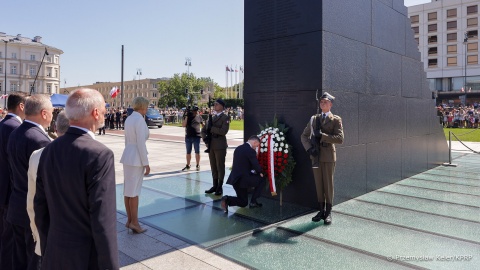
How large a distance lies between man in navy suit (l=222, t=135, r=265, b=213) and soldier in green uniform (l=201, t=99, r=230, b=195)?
157 cm

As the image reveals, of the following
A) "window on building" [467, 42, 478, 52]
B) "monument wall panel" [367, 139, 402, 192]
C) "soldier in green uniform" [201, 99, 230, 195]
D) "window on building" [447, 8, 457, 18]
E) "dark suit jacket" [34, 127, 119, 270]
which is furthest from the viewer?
"window on building" [447, 8, 457, 18]

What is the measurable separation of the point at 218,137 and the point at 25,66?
107 m

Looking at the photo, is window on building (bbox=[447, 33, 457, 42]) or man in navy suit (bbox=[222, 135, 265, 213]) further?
window on building (bbox=[447, 33, 457, 42])

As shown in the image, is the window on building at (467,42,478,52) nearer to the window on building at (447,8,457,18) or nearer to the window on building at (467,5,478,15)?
the window on building at (467,5,478,15)

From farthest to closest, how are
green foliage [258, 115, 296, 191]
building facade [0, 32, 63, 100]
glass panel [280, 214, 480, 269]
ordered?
1. building facade [0, 32, 63, 100]
2. green foliage [258, 115, 296, 191]
3. glass panel [280, 214, 480, 269]

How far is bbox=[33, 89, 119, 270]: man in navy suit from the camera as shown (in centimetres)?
228

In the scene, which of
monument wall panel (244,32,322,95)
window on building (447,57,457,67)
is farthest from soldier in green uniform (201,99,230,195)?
window on building (447,57,457,67)

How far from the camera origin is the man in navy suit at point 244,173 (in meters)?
6.24

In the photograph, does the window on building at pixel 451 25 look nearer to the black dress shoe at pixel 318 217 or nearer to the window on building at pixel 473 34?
the window on building at pixel 473 34

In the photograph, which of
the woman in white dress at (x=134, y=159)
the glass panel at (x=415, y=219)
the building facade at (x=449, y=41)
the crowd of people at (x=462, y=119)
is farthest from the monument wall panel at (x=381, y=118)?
the building facade at (x=449, y=41)

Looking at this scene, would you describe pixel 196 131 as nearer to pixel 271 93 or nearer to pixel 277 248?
pixel 271 93

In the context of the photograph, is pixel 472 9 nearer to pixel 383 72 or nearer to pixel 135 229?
pixel 383 72

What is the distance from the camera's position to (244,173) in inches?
246

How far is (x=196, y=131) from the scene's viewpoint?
10867 millimetres
